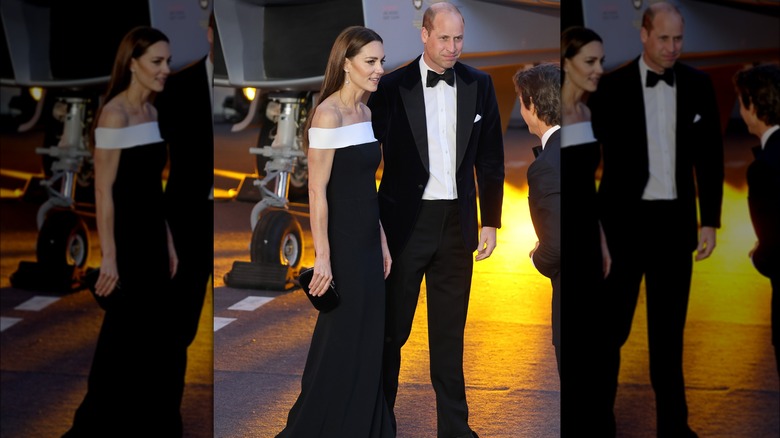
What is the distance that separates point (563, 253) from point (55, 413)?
2.09m

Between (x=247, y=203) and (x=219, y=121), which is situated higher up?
(x=219, y=121)

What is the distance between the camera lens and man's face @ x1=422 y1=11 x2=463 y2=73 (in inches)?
119

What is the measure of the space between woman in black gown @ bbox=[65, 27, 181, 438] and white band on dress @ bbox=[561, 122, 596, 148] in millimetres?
1457

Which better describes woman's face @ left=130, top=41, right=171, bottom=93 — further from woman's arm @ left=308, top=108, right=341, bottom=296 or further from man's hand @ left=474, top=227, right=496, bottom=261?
man's hand @ left=474, top=227, right=496, bottom=261

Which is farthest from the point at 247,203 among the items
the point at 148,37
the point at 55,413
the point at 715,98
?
the point at 715,98

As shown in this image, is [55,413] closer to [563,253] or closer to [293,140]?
[293,140]

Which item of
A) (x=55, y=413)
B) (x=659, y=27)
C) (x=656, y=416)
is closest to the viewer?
(x=659, y=27)

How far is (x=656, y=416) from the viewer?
11.1 feet

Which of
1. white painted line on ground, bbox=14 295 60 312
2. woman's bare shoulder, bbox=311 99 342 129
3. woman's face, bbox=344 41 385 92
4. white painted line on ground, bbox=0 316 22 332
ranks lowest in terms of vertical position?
white painted line on ground, bbox=0 316 22 332

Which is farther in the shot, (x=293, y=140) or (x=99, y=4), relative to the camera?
(x=99, y=4)

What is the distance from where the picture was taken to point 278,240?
3236 mm

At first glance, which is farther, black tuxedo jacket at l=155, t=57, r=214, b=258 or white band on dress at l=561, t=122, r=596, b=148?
black tuxedo jacket at l=155, t=57, r=214, b=258

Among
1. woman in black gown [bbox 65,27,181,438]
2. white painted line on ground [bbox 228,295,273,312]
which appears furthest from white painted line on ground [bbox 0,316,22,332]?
white painted line on ground [bbox 228,295,273,312]

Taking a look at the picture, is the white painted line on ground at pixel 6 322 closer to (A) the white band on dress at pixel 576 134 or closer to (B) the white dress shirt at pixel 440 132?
(B) the white dress shirt at pixel 440 132
